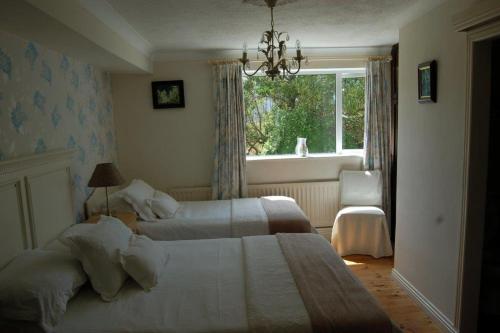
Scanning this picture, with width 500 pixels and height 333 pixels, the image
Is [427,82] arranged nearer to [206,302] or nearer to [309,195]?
[309,195]

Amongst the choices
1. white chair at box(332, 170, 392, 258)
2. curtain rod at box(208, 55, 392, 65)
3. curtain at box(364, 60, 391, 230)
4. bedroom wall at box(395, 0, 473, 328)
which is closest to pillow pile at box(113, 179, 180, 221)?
curtain rod at box(208, 55, 392, 65)

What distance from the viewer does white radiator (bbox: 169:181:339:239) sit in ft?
15.0

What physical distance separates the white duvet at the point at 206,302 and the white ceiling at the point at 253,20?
5.88 ft

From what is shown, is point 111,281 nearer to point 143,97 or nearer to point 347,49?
point 143,97

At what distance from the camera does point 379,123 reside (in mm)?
4547

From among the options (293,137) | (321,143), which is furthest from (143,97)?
(321,143)

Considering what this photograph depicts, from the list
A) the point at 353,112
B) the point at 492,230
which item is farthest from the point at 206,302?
the point at 353,112

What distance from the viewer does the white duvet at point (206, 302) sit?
1.77m

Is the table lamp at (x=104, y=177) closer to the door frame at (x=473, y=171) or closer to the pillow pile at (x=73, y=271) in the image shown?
the pillow pile at (x=73, y=271)

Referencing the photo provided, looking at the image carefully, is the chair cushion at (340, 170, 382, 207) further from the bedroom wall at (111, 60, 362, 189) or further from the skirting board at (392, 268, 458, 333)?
the skirting board at (392, 268, 458, 333)

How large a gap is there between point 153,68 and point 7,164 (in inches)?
102

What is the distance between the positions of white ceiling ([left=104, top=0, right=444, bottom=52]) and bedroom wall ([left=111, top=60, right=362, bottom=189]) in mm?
477

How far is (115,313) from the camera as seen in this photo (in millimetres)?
1896

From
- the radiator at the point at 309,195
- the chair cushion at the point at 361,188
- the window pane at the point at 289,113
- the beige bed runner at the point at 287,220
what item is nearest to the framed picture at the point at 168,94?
the window pane at the point at 289,113
